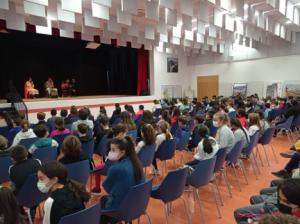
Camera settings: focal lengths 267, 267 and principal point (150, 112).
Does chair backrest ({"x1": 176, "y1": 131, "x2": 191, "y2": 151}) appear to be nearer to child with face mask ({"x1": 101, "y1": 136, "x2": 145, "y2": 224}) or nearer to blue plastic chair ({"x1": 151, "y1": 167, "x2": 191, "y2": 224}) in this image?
blue plastic chair ({"x1": 151, "y1": 167, "x2": 191, "y2": 224})

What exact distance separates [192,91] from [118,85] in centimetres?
482

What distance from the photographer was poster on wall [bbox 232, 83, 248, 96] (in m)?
14.8

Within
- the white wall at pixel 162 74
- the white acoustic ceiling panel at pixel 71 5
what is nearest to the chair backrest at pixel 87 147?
the white acoustic ceiling panel at pixel 71 5

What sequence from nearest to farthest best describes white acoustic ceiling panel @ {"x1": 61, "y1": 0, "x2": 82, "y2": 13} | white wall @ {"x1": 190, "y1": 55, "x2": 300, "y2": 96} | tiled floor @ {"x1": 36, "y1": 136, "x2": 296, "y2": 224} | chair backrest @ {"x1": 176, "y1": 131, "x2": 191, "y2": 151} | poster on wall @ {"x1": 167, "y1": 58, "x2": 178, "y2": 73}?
tiled floor @ {"x1": 36, "y1": 136, "x2": 296, "y2": 224}
chair backrest @ {"x1": 176, "y1": 131, "x2": 191, "y2": 151}
white acoustic ceiling panel @ {"x1": 61, "y1": 0, "x2": 82, "y2": 13}
white wall @ {"x1": 190, "y1": 55, "x2": 300, "y2": 96}
poster on wall @ {"x1": 167, "y1": 58, "x2": 178, "y2": 73}

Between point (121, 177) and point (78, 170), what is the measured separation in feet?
2.76

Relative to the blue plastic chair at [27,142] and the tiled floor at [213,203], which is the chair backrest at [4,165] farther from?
the blue plastic chair at [27,142]

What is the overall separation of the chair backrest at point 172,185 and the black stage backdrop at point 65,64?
40.1 feet

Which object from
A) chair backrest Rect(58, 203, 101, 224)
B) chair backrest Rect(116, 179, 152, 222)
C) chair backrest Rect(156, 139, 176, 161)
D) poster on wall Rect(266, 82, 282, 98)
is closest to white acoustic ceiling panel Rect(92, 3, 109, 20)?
chair backrest Rect(156, 139, 176, 161)

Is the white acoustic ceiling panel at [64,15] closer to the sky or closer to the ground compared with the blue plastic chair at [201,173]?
closer to the sky

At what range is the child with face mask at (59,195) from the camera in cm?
192

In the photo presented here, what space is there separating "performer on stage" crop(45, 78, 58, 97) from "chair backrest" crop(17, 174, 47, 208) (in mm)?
11116

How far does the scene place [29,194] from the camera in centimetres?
279

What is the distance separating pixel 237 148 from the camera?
414 cm

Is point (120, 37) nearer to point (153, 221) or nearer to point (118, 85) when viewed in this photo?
point (118, 85)
